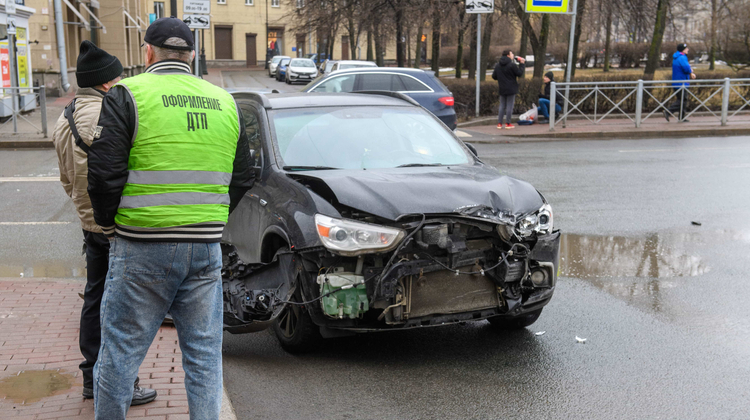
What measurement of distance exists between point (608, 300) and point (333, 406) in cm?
296

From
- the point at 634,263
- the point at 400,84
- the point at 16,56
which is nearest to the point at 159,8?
the point at 16,56

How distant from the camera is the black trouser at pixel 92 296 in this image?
376 centimetres

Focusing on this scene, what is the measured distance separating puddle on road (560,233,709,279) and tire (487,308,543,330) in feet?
5.56

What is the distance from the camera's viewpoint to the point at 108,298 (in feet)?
9.89

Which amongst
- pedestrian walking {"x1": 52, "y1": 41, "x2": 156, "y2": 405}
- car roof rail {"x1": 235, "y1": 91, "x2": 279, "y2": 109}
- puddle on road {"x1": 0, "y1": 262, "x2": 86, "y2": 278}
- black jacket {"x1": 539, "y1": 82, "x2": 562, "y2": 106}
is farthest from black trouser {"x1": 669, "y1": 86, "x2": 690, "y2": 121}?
pedestrian walking {"x1": 52, "y1": 41, "x2": 156, "y2": 405}

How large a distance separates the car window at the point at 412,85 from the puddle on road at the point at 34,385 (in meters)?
12.1

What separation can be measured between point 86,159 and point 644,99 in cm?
1950

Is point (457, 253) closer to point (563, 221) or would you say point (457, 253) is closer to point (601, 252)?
point (601, 252)

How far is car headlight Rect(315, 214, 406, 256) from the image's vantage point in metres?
4.45

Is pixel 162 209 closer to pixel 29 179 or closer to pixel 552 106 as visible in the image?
pixel 29 179

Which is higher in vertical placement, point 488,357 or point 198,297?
point 198,297

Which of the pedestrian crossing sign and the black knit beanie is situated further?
the pedestrian crossing sign

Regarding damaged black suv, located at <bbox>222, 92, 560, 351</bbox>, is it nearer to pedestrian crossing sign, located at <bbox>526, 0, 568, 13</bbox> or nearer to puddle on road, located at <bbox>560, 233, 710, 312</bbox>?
puddle on road, located at <bbox>560, 233, 710, 312</bbox>

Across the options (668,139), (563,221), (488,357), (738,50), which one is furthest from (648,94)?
(738,50)
